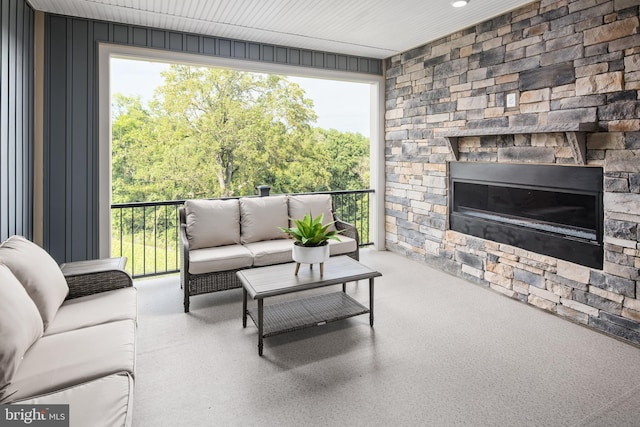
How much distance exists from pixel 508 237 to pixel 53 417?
11.9ft

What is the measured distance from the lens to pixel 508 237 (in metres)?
3.65

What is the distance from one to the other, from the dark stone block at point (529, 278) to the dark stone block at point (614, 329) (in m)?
0.46

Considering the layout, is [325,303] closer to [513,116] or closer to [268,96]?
[513,116]

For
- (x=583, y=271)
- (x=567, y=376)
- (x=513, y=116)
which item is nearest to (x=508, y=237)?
(x=583, y=271)

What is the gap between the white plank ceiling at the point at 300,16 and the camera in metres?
3.40

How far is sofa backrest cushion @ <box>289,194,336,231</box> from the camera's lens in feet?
14.3

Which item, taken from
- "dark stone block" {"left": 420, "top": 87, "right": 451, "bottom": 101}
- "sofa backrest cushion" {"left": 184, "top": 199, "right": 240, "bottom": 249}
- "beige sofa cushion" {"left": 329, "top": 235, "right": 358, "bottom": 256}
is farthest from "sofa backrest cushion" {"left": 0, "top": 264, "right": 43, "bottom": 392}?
"dark stone block" {"left": 420, "top": 87, "right": 451, "bottom": 101}

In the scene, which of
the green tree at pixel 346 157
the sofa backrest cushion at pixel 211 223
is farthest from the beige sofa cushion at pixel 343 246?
the green tree at pixel 346 157

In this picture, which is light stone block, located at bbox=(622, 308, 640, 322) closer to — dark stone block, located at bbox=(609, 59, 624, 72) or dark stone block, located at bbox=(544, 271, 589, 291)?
dark stone block, located at bbox=(544, 271, 589, 291)

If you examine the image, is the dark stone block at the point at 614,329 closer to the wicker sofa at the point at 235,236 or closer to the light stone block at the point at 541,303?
the light stone block at the point at 541,303

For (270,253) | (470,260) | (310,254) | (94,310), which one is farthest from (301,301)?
(470,260)

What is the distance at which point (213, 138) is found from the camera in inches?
327

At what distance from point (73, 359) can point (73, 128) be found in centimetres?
284

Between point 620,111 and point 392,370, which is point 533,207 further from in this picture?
point 392,370
